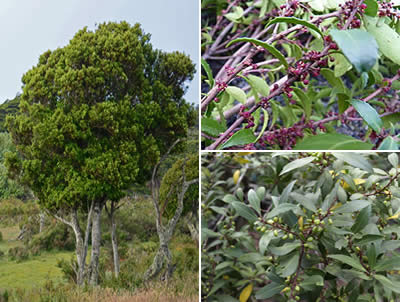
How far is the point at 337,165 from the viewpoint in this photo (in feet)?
3.28

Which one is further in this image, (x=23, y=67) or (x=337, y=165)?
(x=23, y=67)

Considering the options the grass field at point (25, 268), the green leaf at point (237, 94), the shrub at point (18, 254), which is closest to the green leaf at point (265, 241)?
the green leaf at point (237, 94)

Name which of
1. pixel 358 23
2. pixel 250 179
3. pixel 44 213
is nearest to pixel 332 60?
pixel 358 23

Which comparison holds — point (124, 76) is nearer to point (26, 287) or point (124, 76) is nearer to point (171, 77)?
point (171, 77)

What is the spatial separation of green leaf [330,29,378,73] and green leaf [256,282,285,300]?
64 centimetres

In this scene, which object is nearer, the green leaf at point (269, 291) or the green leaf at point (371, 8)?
the green leaf at point (371, 8)

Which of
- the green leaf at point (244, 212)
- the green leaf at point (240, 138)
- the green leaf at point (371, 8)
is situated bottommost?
the green leaf at point (244, 212)

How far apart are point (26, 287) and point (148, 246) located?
1.72 feet

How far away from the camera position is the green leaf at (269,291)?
922 mm

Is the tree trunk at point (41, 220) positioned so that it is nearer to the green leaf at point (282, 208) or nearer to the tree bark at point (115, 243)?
the tree bark at point (115, 243)

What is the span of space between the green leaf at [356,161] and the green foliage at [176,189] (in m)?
0.78

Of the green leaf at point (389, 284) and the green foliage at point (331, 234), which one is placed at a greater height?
the green foliage at point (331, 234)

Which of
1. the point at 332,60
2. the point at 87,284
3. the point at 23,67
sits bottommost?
the point at 87,284

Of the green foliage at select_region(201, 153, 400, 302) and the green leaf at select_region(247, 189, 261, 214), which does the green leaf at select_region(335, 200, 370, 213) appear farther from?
the green leaf at select_region(247, 189, 261, 214)
